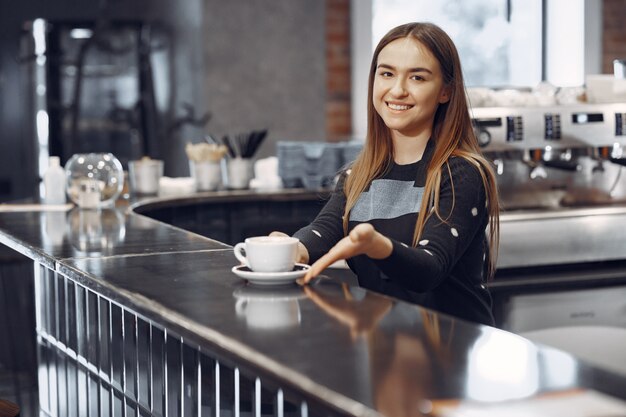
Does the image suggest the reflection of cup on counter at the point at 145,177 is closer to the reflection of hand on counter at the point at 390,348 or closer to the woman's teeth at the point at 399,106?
the woman's teeth at the point at 399,106

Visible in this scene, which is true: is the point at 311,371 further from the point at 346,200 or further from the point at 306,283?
the point at 346,200

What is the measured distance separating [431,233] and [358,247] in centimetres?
31

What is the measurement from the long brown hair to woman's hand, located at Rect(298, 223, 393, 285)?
0.28 m

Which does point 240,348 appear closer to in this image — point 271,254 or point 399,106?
point 271,254

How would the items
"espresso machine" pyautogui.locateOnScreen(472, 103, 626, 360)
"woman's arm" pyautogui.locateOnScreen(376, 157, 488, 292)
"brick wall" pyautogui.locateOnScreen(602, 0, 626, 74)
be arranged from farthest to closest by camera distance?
"brick wall" pyautogui.locateOnScreen(602, 0, 626, 74), "espresso machine" pyautogui.locateOnScreen(472, 103, 626, 360), "woman's arm" pyautogui.locateOnScreen(376, 157, 488, 292)

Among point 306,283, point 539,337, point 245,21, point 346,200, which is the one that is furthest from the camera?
point 245,21

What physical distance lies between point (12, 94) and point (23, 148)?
330 millimetres

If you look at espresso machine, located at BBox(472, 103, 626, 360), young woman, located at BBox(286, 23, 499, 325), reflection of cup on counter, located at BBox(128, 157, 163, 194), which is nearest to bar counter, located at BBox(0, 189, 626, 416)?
young woman, located at BBox(286, 23, 499, 325)

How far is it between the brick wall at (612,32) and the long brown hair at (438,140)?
4566mm

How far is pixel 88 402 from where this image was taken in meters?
2.43

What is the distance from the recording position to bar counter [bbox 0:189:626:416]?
1.20 m

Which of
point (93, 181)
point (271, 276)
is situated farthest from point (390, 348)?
point (93, 181)

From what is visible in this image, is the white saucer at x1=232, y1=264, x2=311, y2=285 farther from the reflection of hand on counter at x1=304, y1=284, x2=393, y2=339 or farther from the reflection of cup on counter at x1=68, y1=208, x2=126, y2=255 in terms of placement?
the reflection of cup on counter at x1=68, y1=208, x2=126, y2=255

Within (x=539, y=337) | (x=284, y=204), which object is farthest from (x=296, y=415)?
(x=284, y=204)
